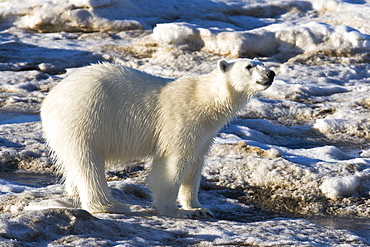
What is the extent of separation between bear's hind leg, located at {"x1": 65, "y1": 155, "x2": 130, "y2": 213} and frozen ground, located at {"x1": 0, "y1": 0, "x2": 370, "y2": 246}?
27 centimetres

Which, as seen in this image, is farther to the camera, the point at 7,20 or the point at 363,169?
the point at 7,20

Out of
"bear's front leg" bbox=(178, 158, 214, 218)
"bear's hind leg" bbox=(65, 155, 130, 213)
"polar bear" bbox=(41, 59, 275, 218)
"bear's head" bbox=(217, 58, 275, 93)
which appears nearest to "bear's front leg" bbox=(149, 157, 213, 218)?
"polar bear" bbox=(41, 59, 275, 218)

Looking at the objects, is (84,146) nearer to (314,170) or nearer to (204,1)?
(314,170)

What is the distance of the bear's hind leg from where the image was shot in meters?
5.60

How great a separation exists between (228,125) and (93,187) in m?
5.11

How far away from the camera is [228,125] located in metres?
10.4

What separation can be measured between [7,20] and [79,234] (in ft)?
51.1

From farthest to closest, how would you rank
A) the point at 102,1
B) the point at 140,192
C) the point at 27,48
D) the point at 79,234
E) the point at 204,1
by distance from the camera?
the point at 204,1, the point at 102,1, the point at 27,48, the point at 140,192, the point at 79,234

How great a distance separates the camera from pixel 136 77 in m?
6.10

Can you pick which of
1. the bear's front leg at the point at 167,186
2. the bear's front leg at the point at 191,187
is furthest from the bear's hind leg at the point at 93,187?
the bear's front leg at the point at 191,187

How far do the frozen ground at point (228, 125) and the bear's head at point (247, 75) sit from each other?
5.01 feet

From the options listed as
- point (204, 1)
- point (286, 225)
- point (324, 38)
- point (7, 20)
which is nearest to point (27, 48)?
point (7, 20)

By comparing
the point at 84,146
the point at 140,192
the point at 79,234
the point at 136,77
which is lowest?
the point at 140,192

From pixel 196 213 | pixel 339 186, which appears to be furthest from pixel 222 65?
pixel 339 186
